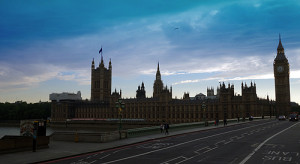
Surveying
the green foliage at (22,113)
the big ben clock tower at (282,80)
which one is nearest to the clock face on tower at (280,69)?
the big ben clock tower at (282,80)

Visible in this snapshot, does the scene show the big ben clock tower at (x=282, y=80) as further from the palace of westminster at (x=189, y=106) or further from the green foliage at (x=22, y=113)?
the green foliage at (x=22, y=113)

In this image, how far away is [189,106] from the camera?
131000 millimetres

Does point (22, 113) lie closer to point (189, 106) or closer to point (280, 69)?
point (189, 106)

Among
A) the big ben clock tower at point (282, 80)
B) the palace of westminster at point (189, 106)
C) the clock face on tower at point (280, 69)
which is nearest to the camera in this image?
the palace of westminster at point (189, 106)

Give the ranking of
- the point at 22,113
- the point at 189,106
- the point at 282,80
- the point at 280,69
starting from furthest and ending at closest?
1. the point at 22,113
2. the point at 282,80
3. the point at 280,69
4. the point at 189,106

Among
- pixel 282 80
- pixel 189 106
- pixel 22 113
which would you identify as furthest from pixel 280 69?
Answer: pixel 22 113

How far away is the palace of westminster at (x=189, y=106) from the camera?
392 feet

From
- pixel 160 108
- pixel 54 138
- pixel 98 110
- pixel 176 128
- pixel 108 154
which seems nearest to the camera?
pixel 108 154

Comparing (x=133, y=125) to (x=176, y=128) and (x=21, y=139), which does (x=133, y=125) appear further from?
(x=21, y=139)

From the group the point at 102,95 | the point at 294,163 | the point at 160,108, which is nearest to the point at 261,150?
the point at 294,163

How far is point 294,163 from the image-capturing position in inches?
660

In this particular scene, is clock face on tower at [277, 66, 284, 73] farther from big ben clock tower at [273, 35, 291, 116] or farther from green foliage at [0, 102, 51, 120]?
green foliage at [0, 102, 51, 120]

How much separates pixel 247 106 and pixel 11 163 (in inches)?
4472

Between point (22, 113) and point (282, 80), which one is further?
point (22, 113)
